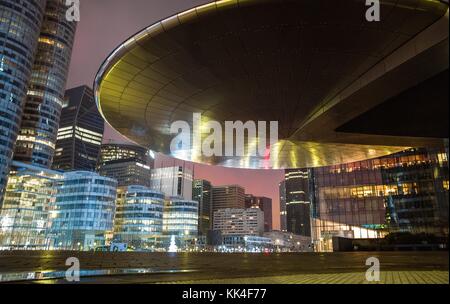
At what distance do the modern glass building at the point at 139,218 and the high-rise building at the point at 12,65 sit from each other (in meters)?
47.3

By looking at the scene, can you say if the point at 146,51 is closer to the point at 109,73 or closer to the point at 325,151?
the point at 109,73

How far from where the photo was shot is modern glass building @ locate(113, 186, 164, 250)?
148750 millimetres

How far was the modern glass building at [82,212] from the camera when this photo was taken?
414 feet

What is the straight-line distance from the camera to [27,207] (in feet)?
439

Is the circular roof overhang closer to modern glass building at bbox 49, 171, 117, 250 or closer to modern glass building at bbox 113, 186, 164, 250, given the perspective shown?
modern glass building at bbox 49, 171, 117, 250

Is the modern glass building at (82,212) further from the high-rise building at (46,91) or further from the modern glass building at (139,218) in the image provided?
the high-rise building at (46,91)

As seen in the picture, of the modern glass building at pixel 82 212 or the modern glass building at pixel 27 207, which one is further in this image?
the modern glass building at pixel 27 207

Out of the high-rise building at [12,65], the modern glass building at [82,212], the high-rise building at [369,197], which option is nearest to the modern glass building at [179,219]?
the modern glass building at [82,212]

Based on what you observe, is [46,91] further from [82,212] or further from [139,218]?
[139,218]

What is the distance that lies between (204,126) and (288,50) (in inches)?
438

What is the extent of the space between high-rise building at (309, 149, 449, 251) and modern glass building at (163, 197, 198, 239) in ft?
296

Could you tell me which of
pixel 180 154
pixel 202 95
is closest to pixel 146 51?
pixel 202 95

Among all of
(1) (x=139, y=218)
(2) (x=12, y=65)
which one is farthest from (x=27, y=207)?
(2) (x=12, y=65)

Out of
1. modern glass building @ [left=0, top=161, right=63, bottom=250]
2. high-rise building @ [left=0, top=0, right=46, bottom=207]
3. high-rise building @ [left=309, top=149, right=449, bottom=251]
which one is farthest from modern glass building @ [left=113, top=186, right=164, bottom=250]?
high-rise building @ [left=309, top=149, right=449, bottom=251]
